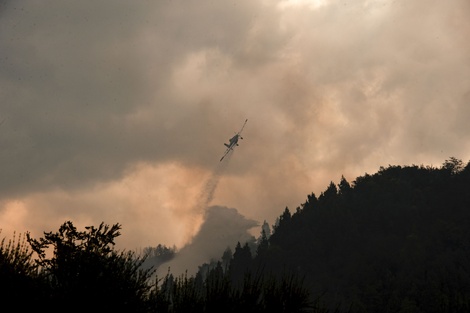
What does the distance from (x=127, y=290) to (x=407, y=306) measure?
7403cm

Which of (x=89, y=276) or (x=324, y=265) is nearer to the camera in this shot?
(x=89, y=276)

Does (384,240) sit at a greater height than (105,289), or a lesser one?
greater

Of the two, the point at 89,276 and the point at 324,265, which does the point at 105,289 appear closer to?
the point at 89,276

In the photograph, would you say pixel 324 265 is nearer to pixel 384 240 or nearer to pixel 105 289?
pixel 384 240

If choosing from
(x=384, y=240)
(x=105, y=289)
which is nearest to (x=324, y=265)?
(x=384, y=240)

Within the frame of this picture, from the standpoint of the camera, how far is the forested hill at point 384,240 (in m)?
97.4

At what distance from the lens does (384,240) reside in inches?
4970

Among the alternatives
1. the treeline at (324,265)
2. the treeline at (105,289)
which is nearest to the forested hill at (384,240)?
the treeline at (324,265)

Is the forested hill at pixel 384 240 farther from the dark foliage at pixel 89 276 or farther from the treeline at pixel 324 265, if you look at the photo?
the dark foliage at pixel 89 276

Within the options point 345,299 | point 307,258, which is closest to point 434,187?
point 307,258

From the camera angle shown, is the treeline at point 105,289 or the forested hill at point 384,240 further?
the forested hill at point 384,240

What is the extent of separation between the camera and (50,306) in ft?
74.2

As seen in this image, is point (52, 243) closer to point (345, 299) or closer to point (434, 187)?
point (345, 299)

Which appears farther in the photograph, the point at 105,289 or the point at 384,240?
the point at 384,240
